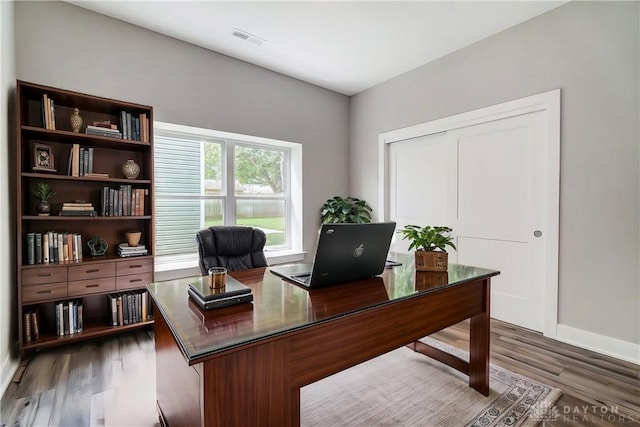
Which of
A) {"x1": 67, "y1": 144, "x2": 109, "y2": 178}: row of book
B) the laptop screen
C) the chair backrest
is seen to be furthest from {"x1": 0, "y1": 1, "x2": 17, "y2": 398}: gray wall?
the laptop screen

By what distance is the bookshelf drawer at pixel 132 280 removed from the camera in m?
2.49

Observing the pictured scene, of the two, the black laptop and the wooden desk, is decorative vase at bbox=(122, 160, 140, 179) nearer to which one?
the wooden desk

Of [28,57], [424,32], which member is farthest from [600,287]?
[28,57]

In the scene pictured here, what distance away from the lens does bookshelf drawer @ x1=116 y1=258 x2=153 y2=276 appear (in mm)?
2490

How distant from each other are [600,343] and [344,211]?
108 inches

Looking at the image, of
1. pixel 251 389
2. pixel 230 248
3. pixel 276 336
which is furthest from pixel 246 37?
pixel 251 389

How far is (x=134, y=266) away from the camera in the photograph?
2.55 meters

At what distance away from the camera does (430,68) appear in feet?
11.4

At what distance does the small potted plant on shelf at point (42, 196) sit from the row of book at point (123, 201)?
0.34 m

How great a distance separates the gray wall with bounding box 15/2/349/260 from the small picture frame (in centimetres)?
54

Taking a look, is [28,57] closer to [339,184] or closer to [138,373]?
[138,373]

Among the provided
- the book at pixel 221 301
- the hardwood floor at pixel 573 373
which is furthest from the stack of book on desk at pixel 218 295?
the hardwood floor at pixel 573 373

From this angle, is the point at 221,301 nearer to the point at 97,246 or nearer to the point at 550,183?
the point at 97,246

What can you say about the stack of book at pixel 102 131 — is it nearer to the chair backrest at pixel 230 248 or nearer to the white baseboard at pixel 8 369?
the chair backrest at pixel 230 248
